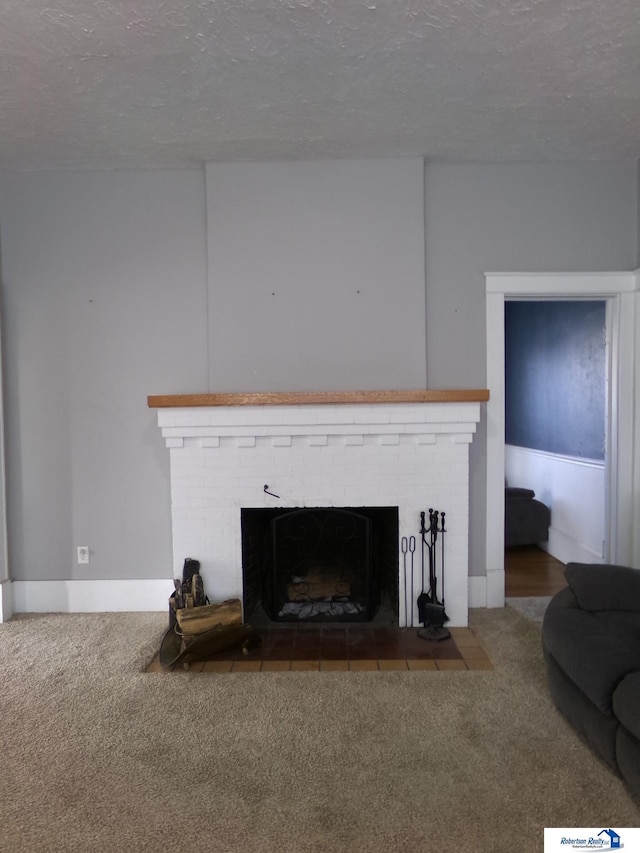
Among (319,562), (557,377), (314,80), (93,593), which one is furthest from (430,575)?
(314,80)

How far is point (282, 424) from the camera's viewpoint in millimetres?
2938

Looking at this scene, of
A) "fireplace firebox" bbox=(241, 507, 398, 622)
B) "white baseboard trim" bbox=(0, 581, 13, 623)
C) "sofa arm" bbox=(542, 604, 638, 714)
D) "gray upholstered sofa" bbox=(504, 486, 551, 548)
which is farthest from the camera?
"gray upholstered sofa" bbox=(504, 486, 551, 548)

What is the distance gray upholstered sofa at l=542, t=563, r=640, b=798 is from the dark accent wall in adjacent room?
5.49 ft

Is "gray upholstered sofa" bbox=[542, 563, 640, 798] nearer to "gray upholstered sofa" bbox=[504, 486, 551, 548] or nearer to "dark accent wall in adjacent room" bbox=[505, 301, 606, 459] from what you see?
"dark accent wall in adjacent room" bbox=[505, 301, 606, 459]

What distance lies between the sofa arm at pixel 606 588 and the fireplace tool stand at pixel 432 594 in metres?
0.80

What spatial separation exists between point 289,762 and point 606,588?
1373mm

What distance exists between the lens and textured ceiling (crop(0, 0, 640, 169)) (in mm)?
1907

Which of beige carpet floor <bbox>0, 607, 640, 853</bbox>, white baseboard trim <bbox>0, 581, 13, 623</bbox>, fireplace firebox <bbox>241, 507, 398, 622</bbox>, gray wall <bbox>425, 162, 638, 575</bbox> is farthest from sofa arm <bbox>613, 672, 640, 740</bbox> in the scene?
white baseboard trim <bbox>0, 581, 13, 623</bbox>

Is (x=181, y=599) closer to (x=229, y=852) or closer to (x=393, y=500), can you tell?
(x=393, y=500)

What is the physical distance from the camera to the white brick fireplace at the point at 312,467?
293 cm

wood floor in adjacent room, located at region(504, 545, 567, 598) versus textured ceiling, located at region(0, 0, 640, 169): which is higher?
textured ceiling, located at region(0, 0, 640, 169)

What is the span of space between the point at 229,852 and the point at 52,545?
7.52 feet

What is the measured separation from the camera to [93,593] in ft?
10.7

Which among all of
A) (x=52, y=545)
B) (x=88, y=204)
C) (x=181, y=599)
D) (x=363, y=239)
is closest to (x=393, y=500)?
(x=181, y=599)
